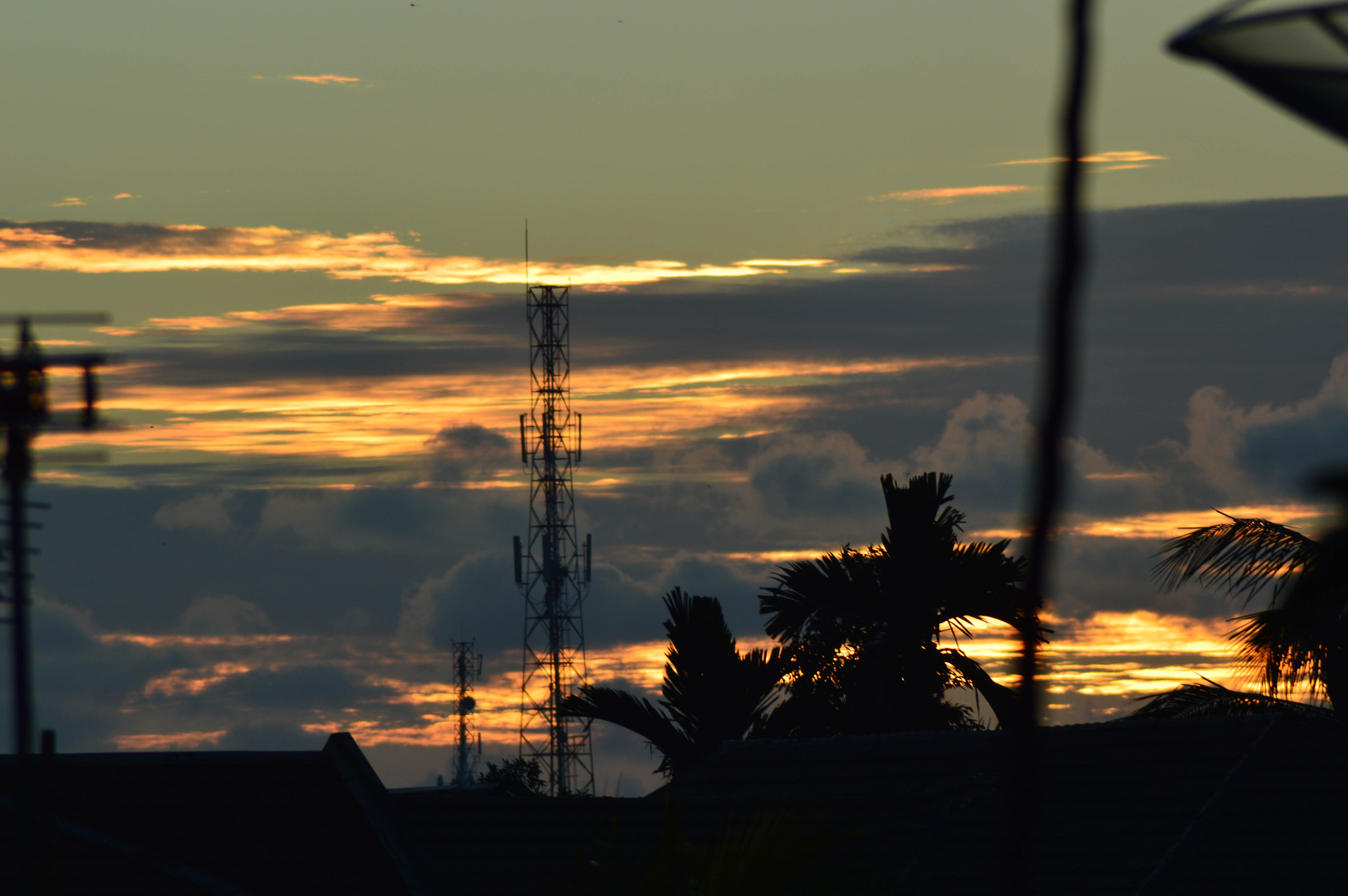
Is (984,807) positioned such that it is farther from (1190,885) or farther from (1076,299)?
(1076,299)

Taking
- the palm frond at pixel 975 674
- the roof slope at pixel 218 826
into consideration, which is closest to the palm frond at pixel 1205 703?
the palm frond at pixel 975 674

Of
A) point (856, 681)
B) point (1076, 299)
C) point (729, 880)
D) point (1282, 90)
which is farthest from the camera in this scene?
point (856, 681)

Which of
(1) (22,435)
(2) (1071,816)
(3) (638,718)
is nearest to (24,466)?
(1) (22,435)

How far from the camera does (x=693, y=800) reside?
2058cm

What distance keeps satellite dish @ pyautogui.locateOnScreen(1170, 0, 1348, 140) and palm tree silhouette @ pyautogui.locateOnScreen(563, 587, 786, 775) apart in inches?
919

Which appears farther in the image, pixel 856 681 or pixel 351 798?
pixel 856 681

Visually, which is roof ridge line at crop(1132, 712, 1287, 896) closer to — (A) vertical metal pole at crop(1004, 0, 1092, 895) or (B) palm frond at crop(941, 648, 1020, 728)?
(B) palm frond at crop(941, 648, 1020, 728)

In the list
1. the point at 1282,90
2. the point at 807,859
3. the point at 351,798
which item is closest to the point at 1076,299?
the point at 807,859

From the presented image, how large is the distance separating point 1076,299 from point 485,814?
58.1 ft

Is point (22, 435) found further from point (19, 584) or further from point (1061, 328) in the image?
point (1061, 328)

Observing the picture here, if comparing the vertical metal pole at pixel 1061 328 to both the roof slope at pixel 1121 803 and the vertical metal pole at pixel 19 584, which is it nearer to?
the vertical metal pole at pixel 19 584

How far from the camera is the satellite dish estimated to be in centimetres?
566

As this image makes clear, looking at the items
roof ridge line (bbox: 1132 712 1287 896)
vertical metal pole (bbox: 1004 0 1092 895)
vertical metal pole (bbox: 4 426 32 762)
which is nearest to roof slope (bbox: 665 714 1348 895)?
roof ridge line (bbox: 1132 712 1287 896)

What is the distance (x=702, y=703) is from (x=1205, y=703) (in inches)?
377
